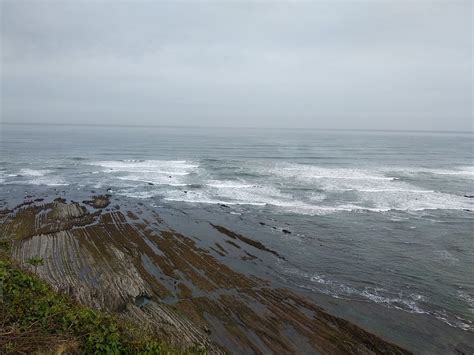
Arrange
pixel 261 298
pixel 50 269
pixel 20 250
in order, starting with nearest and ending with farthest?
pixel 261 298 < pixel 50 269 < pixel 20 250

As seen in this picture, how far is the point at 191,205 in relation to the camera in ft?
106

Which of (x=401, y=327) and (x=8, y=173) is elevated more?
(x=8, y=173)

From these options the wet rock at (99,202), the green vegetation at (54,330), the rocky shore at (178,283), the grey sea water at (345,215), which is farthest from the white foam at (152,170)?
the green vegetation at (54,330)

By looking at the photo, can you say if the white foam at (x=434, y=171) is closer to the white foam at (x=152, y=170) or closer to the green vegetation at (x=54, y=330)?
the white foam at (x=152, y=170)

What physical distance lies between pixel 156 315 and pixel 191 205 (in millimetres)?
18456

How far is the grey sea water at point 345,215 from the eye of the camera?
1589 centimetres

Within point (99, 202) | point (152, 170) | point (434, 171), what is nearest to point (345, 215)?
point (99, 202)

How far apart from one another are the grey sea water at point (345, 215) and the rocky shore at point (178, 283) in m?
1.76

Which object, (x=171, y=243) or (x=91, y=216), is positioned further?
(x=91, y=216)

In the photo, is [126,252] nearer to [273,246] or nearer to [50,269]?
[50,269]

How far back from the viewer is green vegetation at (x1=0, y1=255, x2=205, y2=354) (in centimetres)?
751

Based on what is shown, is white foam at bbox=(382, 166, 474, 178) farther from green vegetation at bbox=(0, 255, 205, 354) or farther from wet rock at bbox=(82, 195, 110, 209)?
green vegetation at bbox=(0, 255, 205, 354)

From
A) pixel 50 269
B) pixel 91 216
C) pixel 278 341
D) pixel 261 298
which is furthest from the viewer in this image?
pixel 91 216

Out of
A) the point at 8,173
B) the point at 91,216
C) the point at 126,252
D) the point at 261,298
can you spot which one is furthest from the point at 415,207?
the point at 8,173
